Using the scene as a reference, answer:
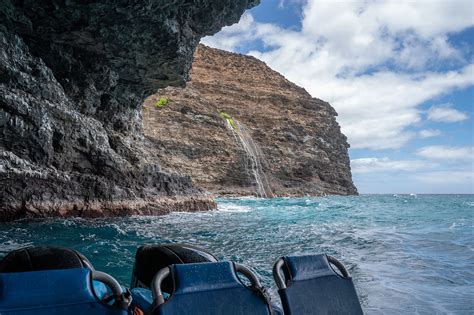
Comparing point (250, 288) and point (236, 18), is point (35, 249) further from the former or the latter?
point (236, 18)

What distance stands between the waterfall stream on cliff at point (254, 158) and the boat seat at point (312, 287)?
137ft

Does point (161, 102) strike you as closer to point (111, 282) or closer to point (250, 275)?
point (250, 275)

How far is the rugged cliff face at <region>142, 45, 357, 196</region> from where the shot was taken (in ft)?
138

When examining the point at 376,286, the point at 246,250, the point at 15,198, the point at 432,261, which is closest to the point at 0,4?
the point at 15,198

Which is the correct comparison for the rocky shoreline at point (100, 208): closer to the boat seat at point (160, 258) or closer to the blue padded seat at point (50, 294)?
the boat seat at point (160, 258)

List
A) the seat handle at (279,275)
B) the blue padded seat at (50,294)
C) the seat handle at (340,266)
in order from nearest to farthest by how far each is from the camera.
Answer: the blue padded seat at (50,294), the seat handle at (279,275), the seat handle at (340,266)

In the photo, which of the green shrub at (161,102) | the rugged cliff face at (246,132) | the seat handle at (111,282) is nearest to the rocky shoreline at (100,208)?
the seat handle at (111,282)

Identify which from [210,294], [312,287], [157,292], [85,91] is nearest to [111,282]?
[157,292]

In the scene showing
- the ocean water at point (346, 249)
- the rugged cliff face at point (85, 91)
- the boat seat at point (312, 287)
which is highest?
the rugged cliff face at point (85, 91)

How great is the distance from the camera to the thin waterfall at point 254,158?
4559cm

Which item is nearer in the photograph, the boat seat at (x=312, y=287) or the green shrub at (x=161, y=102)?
the boat seat at (x=312, y=287)

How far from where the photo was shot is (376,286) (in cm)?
606

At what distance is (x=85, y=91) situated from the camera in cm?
1756

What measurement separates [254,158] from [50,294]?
1812 inches
